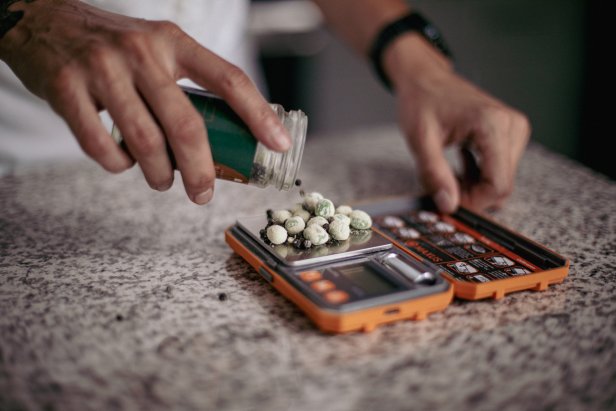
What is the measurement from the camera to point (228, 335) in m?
0.55

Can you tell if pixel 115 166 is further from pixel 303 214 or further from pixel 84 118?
pixel 303 214

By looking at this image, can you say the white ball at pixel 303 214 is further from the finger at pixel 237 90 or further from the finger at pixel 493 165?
the finger at pixel 493 165

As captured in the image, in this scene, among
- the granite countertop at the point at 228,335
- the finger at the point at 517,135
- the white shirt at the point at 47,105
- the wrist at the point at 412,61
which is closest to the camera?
the granite countertop at the point at 228,335

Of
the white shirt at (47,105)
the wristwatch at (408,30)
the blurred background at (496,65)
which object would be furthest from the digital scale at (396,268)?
the blurred background at (496,65)

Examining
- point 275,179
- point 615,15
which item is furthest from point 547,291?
point 615,15

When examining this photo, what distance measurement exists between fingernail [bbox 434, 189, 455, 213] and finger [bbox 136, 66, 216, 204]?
1.29 ft

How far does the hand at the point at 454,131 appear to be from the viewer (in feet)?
2.98

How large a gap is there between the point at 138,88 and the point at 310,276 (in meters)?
0.28

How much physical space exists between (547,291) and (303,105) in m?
2.12

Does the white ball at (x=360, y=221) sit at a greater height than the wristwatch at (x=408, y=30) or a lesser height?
lesser

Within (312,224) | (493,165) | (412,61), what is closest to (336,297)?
(312,224)

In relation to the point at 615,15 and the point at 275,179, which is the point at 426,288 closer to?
the point at 275,179

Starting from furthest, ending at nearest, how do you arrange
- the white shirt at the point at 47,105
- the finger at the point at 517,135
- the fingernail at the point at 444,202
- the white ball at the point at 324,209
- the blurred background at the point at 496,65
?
the blurred background at the point at 496,65 → the white shirt at the point at 47,105 → the finger at the point at 517,135 → the fingernail at the point at 444,202 → the white ball at the point at 324,209

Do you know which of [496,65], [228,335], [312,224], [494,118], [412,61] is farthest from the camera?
[496,65]
